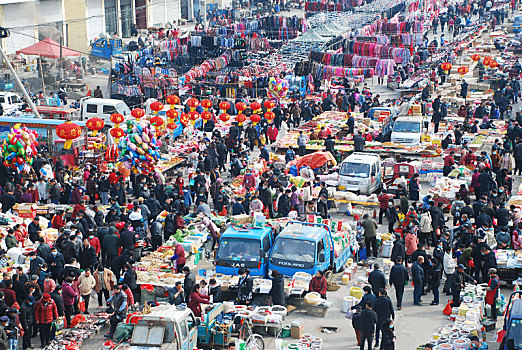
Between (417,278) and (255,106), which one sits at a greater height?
(255,106)

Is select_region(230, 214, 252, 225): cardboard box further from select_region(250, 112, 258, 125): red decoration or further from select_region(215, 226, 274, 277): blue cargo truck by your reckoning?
select_region(250, 112, 258, 125): red decoration

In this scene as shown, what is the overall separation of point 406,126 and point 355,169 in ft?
22.4

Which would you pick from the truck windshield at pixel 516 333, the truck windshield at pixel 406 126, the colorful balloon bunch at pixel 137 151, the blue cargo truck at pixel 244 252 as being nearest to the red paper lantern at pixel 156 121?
the colorful balloon bunch at pixel 137 151

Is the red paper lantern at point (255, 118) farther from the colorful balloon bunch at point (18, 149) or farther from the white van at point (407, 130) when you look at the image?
the colorful balloon bunch at point (18, 149)

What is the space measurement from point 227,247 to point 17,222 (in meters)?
A: 6.85

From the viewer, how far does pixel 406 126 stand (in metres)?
35.8

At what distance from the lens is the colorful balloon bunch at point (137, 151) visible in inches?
1166

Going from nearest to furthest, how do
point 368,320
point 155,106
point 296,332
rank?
point 368,320 → point 296,332 → point 155,106

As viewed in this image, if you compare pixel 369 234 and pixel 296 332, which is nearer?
pixel 296 332

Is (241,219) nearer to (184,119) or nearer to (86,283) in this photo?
(86,283)

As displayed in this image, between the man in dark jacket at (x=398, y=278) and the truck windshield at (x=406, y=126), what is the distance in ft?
50.5

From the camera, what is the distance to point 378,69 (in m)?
49.3

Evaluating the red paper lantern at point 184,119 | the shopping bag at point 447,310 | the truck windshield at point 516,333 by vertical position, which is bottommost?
the shopping bag at point 447,310

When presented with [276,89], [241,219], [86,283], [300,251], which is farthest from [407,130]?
[86,283]
